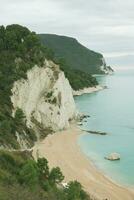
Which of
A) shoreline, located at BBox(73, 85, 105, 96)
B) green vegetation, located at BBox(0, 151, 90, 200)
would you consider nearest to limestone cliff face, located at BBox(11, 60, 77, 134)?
green vegetation, located at BBox(0, 151, 90, 200)

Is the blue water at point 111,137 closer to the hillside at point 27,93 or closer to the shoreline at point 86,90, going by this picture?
the hillside at point 27,93

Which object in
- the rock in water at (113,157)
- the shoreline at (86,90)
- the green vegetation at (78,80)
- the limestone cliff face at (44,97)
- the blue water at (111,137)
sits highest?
the limestone cliff face at (44,97)

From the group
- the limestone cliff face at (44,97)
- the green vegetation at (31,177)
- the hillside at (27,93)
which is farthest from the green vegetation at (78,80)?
the green vegetation at (31,177)

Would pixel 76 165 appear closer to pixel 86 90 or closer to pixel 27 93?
pixel 27 93

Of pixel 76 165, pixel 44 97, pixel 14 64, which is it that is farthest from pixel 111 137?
pixel 76 165

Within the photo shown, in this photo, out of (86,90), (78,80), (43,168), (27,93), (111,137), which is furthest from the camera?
(86,90)
